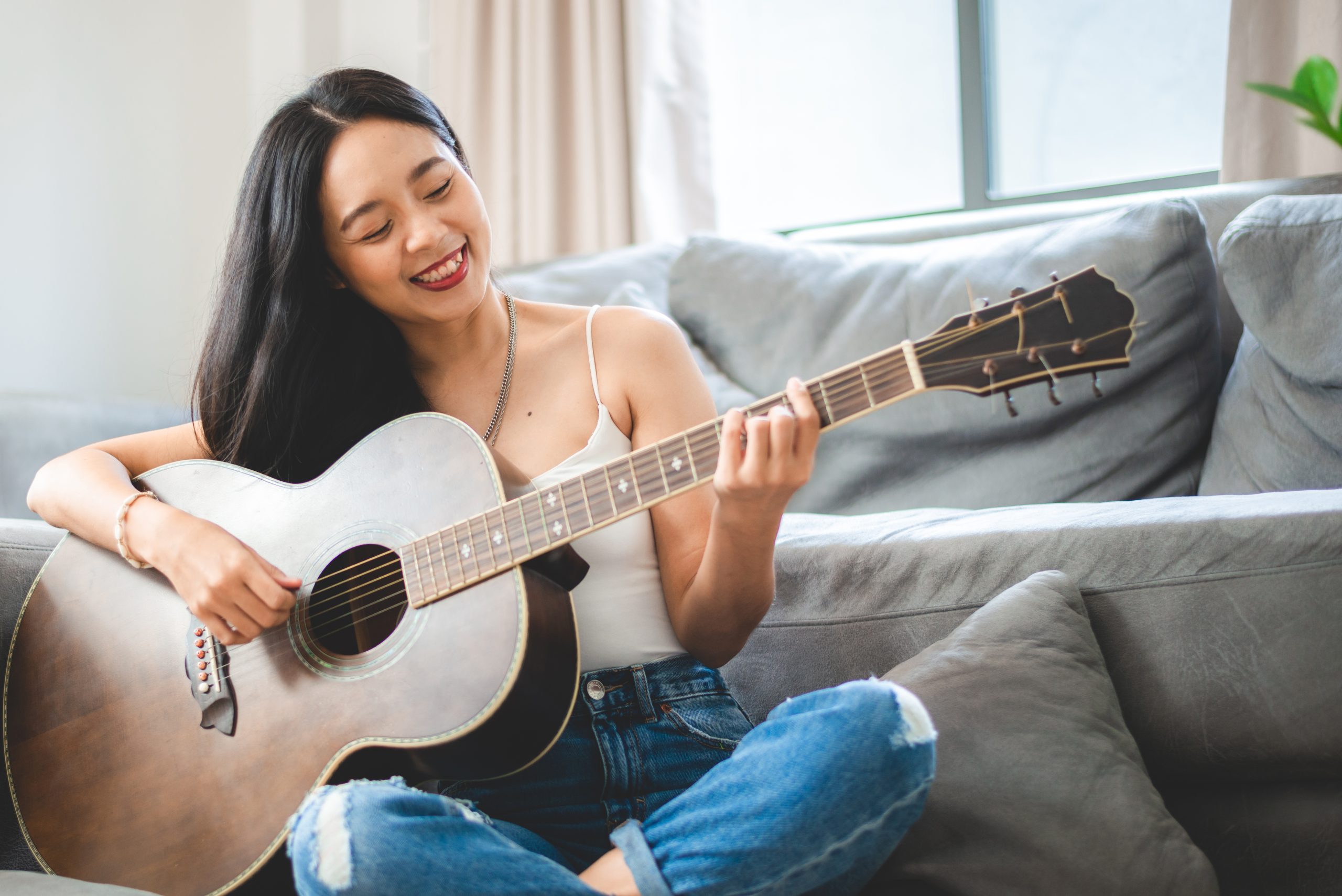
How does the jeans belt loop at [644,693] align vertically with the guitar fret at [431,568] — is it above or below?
below

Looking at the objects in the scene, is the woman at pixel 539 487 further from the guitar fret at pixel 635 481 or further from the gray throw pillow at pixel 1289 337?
the gray throw pillow at pixel 1289 337

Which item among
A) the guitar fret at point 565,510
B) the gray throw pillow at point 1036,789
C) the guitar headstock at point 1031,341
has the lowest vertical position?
the gray throw pillow at point 1036,789

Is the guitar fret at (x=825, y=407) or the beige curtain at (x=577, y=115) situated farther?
the beige curtain at (x=577, y=115)

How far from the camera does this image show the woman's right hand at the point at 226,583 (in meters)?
1.00

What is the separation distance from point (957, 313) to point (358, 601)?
100 centimetres

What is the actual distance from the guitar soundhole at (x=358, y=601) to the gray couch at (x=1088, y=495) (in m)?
0.32

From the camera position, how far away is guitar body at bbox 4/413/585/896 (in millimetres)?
895

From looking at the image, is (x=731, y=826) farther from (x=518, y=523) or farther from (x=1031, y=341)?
(x=1031, y=341)

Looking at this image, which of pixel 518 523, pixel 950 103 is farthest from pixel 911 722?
pixel 950 103

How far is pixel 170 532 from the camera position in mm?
1078

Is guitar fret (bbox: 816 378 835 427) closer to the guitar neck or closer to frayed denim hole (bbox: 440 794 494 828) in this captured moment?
the guitar neck

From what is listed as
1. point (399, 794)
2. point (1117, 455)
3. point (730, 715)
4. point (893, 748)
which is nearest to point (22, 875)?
point (399, 794)

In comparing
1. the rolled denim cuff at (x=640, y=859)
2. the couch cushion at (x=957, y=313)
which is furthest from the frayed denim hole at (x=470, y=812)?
the couch cushion at (x=957, y=313)

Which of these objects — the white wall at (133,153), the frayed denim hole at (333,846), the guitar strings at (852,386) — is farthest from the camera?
the white wall at (133,153)
